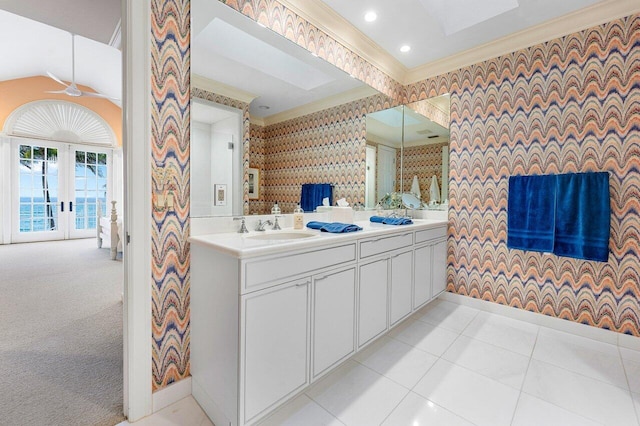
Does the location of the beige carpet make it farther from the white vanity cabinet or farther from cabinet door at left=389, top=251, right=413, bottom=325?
the white vanity cabinet

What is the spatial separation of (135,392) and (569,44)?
3.77m

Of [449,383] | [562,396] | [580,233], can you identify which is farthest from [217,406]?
[580,233]

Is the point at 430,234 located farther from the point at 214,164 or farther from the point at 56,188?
the point at 56,188

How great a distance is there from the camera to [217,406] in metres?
1.39

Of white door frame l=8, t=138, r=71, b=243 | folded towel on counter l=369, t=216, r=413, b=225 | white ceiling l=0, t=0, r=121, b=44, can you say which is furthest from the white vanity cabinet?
white door frame l=8, t=138, r=71, b=243

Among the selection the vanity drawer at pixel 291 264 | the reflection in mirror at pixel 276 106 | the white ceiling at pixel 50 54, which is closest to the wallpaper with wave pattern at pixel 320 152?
the reflection in mirror at pixel 276 106

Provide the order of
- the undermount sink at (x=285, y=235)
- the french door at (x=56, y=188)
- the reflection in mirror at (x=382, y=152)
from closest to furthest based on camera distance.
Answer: the undermount sink at (x=285, y=235)
the reflection in mirror at (x=382, y=152)
the french door at (x=56, y=188)

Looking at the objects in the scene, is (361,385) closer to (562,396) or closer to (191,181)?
(562,396)

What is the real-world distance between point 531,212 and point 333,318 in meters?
2.01

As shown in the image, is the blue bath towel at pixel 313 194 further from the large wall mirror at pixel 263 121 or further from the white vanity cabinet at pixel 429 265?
the white vanity cabinet at pixel 429 265

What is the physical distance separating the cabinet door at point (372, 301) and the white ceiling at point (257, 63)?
1343mm

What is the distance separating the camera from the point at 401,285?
2.27 meters

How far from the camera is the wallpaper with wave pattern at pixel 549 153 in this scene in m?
2.14

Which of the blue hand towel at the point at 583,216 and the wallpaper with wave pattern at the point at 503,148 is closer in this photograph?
the wallpaper with wave pattern at the point at 503,148
